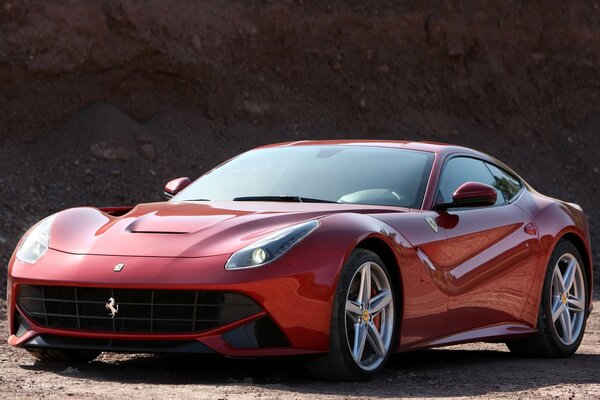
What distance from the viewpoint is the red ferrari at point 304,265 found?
20.5ft

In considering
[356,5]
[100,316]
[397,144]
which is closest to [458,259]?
[397,144]

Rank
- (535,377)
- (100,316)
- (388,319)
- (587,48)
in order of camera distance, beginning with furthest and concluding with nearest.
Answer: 1. (587,48)
2. (535,377)
3. (388,319)
4. (100,316)

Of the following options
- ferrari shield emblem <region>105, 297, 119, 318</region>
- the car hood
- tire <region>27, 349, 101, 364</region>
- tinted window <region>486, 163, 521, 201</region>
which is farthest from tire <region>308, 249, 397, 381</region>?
tinted window <region>486, 163, 521, 201</region>

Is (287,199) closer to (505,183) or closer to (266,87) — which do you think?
(505,183)

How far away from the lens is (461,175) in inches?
327

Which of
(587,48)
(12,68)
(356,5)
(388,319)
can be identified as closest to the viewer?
(388,319)

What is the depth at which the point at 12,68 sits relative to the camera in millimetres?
16797

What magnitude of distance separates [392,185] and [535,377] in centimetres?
143

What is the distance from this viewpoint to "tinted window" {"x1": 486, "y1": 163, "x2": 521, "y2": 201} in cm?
868

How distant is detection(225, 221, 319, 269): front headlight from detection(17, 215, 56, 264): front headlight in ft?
3.93

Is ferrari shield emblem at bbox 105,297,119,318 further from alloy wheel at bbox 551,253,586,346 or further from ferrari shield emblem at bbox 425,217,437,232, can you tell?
alloy wheel at bbox 551,253,586,346

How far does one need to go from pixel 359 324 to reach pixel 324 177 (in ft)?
4.57

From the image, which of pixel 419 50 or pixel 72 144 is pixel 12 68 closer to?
pixel 72 144

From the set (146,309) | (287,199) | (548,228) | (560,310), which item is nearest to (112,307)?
(146,309)
